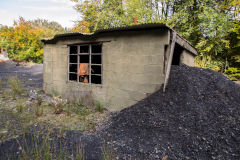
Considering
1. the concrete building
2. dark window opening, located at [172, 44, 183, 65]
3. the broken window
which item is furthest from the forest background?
the broken window

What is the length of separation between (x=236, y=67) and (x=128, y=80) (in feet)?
35.0

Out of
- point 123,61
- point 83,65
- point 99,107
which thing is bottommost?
point 99,107

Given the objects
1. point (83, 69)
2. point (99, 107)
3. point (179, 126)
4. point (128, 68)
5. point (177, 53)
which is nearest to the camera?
point (179, 126)

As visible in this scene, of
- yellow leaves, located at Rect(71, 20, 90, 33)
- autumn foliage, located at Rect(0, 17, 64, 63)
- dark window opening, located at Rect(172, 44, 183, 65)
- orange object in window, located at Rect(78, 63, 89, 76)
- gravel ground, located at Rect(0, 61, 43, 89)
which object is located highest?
yellow leaves, located at Rect(71, 20, 90, 33)

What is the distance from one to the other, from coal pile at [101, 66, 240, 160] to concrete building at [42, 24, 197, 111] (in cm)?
56

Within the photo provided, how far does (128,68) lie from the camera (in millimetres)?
4605

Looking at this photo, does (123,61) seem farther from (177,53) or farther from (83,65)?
(177,53)

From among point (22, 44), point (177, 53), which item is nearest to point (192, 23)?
point (177, 53)

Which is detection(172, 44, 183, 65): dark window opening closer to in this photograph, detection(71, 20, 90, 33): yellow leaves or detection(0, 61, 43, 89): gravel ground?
detection(0, 61, 43, 89): gravel ground

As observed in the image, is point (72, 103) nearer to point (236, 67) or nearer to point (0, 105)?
point (0, 105)

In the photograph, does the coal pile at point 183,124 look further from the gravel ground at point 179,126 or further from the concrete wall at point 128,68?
the concrete wall at point 128,68

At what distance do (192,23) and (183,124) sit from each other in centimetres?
1266

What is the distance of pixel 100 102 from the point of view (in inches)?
209

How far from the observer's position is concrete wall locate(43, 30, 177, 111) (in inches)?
162
